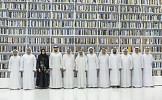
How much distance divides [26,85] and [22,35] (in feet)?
7.30

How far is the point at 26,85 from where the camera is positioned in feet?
26.6

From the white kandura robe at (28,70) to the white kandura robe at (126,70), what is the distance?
2.49 metres

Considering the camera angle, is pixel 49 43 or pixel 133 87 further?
pixel 49 43

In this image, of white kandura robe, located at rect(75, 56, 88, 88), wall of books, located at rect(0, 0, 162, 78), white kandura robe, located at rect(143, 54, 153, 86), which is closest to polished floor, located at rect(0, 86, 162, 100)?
white kandura robe, located at rect(75, 56, 88, 88)

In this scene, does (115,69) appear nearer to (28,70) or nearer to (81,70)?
(81,70)

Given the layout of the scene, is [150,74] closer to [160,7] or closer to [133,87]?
[133,87]

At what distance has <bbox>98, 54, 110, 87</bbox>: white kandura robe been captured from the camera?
834cm

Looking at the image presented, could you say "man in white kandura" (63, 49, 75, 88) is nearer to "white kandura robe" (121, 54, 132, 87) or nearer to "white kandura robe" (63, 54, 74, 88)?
"white kandura robe" (63, 54, 74, 88)

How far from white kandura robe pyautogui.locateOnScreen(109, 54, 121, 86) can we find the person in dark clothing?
70.9 inches

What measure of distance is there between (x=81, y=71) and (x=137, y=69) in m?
1.60

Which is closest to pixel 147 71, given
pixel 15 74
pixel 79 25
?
pixel 79 25

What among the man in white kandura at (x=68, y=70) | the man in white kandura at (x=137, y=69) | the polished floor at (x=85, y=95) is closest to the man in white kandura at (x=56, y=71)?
the man in white kandura at (x=68, y=70)

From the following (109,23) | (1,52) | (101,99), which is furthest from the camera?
(109,23)

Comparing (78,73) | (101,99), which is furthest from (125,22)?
(101,99)
